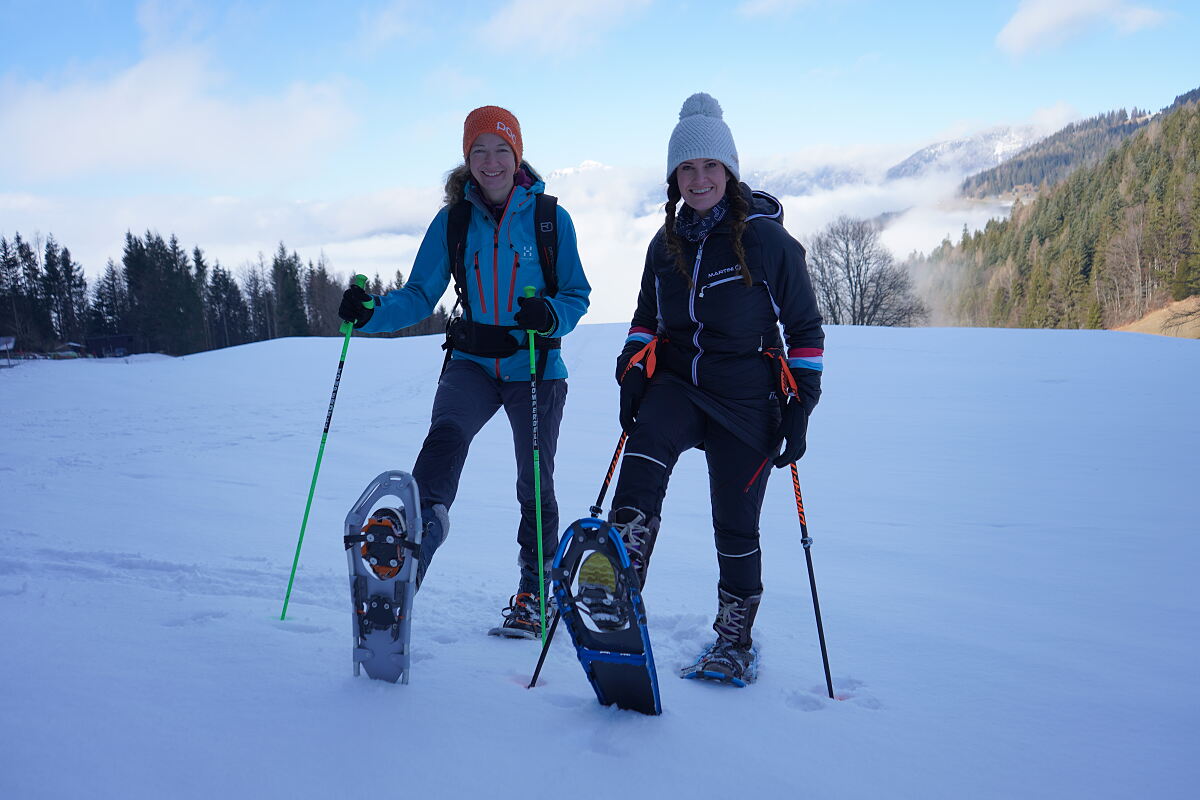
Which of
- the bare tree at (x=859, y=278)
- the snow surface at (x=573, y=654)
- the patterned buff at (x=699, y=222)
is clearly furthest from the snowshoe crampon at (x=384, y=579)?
A: the bare tree at (x=859, y=278)

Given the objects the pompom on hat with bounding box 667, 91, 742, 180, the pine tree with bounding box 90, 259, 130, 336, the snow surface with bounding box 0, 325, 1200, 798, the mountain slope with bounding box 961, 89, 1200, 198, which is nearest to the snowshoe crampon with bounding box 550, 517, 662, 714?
the snow surface with bounding box 0, 325, 1200, 798

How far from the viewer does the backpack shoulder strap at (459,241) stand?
121 inches

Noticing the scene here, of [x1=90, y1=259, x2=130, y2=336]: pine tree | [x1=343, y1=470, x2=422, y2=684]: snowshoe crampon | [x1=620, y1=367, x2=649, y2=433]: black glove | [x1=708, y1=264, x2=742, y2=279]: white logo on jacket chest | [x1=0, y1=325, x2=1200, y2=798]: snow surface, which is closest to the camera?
[x1=0, y1=325, x2=1200, y2=798]: snow surface

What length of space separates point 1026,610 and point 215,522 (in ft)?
17.3

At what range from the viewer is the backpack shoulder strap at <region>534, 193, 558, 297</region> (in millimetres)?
3061

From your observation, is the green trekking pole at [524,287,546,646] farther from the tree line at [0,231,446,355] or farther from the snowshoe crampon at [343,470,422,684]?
the tree line at [0,231,446,355]

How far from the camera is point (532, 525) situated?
3.20 meters

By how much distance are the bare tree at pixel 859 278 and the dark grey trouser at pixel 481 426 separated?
41.7 m

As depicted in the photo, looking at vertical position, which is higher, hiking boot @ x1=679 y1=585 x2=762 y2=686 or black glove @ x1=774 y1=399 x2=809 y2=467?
black glove @ x1=774 y1=399 x2=809 y2=467

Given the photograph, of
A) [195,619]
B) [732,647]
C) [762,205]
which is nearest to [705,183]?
[762,205]

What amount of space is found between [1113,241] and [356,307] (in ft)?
247

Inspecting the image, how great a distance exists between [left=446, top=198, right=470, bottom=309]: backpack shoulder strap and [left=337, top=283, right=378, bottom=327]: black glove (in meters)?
0.42

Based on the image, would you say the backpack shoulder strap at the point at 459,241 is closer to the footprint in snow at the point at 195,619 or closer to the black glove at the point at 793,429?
the black glove at the point at 793,429

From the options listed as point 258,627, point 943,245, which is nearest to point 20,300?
point 258,627
